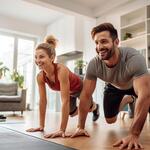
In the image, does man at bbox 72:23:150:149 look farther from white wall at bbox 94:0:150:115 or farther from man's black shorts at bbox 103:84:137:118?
white wall at bbox 94:0:150:115

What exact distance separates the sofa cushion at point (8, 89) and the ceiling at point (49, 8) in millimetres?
1722

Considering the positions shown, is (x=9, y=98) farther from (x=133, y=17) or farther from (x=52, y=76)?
(x=133, y=17)

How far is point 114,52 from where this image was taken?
1.44m

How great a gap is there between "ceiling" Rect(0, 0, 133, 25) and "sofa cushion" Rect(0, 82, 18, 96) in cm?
172

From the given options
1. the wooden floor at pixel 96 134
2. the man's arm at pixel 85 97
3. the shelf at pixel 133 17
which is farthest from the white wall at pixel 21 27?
the man's arm at pixel 85 97

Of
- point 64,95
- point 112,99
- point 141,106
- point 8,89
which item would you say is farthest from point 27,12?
point 141,106

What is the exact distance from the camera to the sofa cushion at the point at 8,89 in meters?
4.75

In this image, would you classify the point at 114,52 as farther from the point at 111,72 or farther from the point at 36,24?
the point at 36,24

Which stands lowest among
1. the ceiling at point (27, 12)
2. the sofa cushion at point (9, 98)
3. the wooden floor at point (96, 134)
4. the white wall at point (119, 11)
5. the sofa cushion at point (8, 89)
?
the wooden floor at point (96, 134)

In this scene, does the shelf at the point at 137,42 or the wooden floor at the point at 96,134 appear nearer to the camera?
the wooden floor at the point at 96,134

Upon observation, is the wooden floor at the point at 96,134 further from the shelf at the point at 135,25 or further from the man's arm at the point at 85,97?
the shelf at the point at 135,25

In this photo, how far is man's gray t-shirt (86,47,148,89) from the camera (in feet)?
4.44

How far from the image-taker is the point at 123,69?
57.2 inches

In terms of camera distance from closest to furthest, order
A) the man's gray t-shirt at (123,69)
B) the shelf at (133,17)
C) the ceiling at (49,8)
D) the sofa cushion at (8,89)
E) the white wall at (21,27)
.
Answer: the man's gray t-shirt at (123,69)
the shelf at (133,17)
the sofa cushion at (8,89)
the ceiling at (49,8)
the white wall at (21,27)
